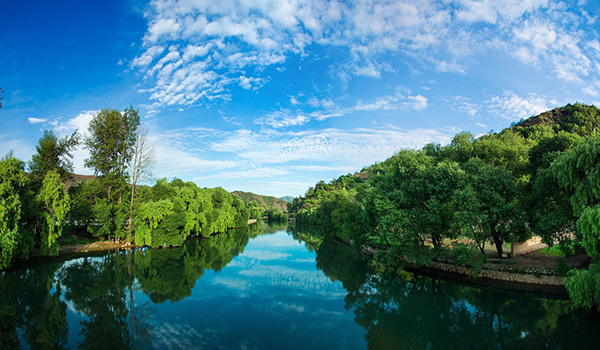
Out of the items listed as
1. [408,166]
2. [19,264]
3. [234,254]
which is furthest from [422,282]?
[19,264]

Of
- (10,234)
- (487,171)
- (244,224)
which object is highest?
(487,171)

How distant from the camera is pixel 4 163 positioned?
834 inches

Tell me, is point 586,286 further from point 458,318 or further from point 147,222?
point 147,222

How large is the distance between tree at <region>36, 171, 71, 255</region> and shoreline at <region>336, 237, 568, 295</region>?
3231 centimetres

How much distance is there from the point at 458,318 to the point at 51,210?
31.7m

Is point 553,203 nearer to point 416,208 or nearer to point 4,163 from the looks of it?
point 416,208

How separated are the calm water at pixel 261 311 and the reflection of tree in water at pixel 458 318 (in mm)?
57

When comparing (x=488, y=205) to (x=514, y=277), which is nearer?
(x=514, y=277)

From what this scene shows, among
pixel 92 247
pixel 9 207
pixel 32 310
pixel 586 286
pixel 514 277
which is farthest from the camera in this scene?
pixel 92 247

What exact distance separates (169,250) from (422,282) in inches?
1096

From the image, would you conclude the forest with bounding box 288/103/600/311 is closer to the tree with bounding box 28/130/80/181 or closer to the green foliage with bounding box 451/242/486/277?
the green foliage with bounding box 451/242/486/277

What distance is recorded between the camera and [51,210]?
25.1 metres

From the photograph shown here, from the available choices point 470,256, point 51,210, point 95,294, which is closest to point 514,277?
point 470,256

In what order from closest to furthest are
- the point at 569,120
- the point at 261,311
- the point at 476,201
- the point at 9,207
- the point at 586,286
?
the point at 586,286 → the point at 261,311 → the point at 9,207 → the point at 476,201 → the point at 569,120
